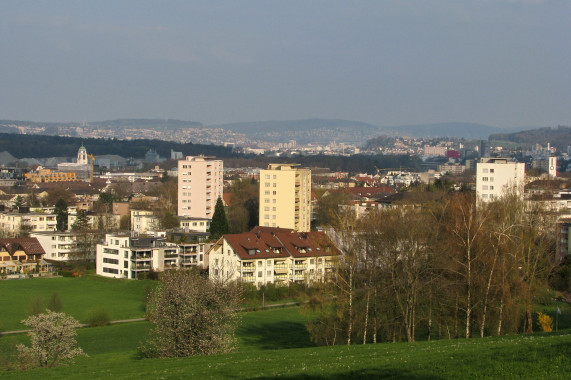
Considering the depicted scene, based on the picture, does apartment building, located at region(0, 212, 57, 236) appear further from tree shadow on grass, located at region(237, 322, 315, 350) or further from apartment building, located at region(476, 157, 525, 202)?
tree shadow on grass, located at region(237, 322, 315, 350)

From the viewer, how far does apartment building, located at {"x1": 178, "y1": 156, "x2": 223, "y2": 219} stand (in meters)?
53.7

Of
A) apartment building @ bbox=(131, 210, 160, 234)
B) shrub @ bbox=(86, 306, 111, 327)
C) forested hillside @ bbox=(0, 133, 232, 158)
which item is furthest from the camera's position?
forested hillside @ bbox=(0, 133, 232, 158)

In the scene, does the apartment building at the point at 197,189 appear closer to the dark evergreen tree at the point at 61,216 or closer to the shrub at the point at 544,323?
the dark evergreen tree at the point at 61,216

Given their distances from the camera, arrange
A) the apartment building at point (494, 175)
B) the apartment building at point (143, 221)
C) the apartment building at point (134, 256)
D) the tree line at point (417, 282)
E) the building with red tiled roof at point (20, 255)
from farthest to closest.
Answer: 1. the apartment building at point (143, 221)
2. the apartment building at point (494, 175)
3. the building with red tiled roof at point (20, 255)
4. the apartment building at point (134, 256)
5. the tree line at point (417, 282)

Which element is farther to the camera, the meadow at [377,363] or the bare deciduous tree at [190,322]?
the bare deciduous tree at [190,322]

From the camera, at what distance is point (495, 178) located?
42.6m

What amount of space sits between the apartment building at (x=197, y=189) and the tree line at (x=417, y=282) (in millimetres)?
36106

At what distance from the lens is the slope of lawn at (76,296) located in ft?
84.6

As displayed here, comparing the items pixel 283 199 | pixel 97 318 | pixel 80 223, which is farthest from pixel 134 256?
pixel 80 223

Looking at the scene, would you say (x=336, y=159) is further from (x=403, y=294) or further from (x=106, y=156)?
(x=403, y=294)

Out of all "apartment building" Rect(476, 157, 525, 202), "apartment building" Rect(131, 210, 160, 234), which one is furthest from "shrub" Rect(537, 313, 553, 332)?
"apartment building" Rect(131, 210, 160, 234)

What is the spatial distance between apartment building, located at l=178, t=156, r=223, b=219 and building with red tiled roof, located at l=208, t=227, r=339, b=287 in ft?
69.3

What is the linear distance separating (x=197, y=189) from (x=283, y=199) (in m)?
12.1

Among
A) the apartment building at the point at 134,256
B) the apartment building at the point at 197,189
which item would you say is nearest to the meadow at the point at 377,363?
the apartment building at the point at 134,256
